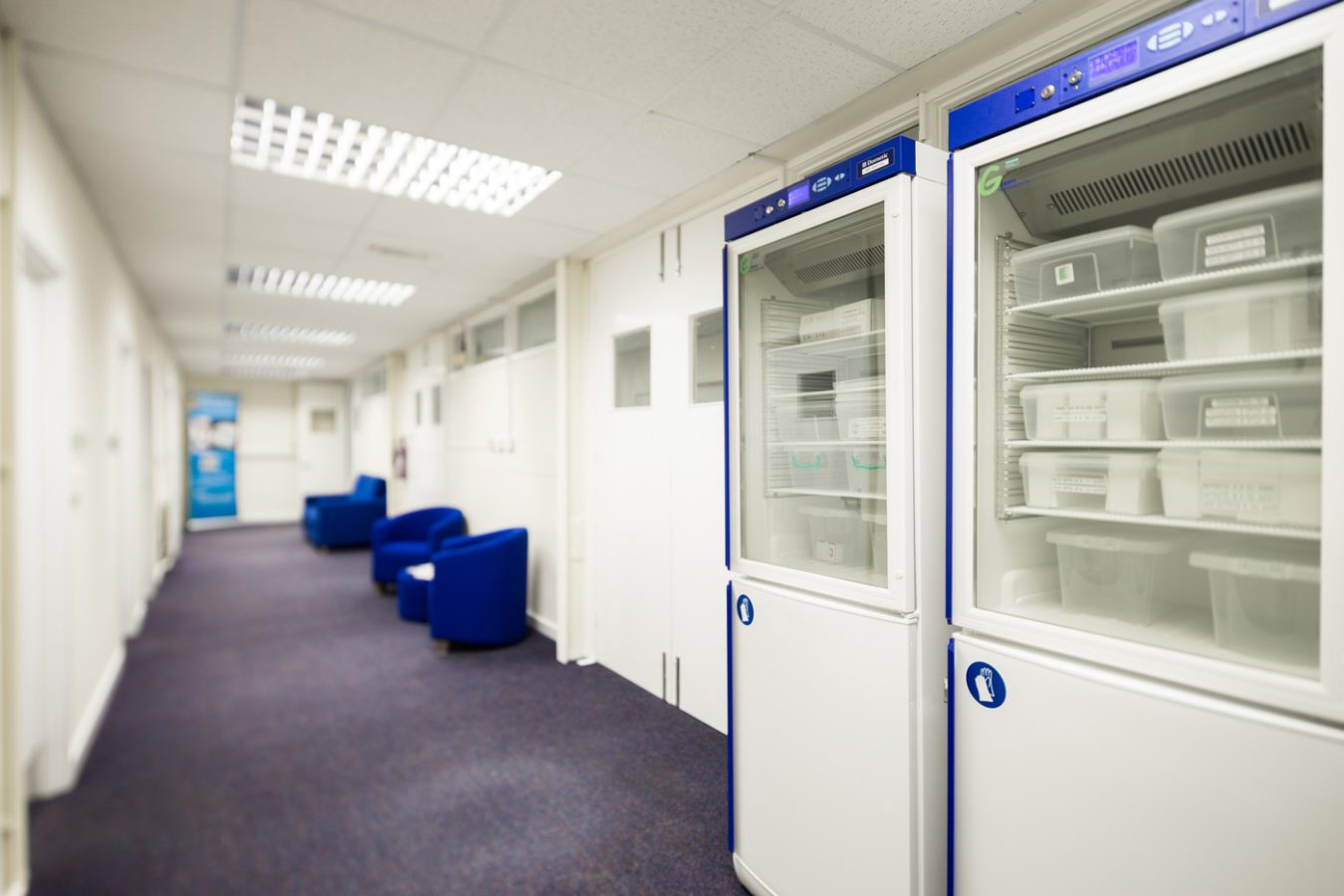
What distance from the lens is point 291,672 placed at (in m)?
3.89

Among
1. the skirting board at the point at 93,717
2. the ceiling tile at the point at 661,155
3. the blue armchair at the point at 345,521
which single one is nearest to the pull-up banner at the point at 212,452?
the blue armchair at the point at 345,521

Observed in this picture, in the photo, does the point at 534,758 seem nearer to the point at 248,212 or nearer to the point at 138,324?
the point at 248,212

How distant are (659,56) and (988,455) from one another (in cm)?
152

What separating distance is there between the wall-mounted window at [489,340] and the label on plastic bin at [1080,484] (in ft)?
14.5

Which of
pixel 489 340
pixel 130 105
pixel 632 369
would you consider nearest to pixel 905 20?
pixel 632 369

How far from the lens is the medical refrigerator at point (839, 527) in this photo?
5.25 feet

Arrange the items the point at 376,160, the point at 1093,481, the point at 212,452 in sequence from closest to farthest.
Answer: the point at 1093,481, the point at 376,160, the point at 212,452

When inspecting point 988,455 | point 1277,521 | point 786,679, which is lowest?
point 786,679

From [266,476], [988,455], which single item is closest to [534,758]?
[988,455]

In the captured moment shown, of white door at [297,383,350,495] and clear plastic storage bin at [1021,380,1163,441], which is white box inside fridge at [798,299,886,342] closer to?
clear plastic storage bin at [1021,380,1163,441]

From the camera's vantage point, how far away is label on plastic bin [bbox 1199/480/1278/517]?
1.22m

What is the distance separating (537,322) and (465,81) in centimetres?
279

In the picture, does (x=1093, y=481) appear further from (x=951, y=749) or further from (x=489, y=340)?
(x=489, y=340)

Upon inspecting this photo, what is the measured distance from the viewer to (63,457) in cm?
265
